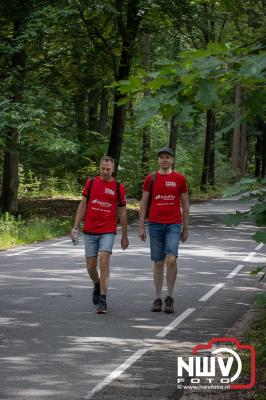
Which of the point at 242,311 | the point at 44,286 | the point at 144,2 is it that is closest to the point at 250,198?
the point at 242,311

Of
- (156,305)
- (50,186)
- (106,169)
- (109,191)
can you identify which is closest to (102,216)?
(109,191)

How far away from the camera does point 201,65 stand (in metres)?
4.54

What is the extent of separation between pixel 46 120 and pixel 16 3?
353 centimetres

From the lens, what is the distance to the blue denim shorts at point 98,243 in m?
10.8

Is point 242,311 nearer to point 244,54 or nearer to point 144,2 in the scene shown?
point 244,54

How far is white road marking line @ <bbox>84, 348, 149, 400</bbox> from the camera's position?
22.1 ft

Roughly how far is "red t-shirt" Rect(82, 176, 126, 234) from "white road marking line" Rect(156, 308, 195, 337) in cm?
143

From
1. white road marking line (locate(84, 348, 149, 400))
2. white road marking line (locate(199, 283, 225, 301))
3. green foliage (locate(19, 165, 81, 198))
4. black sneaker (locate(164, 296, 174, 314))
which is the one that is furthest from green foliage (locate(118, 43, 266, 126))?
green foliage (locate(19, 165, 81, 198))

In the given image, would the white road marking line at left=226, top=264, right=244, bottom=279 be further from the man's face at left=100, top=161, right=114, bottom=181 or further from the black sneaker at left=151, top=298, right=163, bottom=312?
the man's face at left=100, top=161, right=114, bottom=181

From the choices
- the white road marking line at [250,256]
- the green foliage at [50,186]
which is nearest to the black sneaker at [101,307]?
the white road marking line at [250,256]

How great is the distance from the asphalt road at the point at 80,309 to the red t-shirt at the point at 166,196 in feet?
4.15

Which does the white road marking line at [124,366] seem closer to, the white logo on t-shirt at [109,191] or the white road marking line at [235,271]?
the white logo on t-shirt at [109,191]

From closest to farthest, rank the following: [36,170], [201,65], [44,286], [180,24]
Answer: [201,65]
[44,286]
[180,24]
[36,170]

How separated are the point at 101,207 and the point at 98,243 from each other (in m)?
0.51
